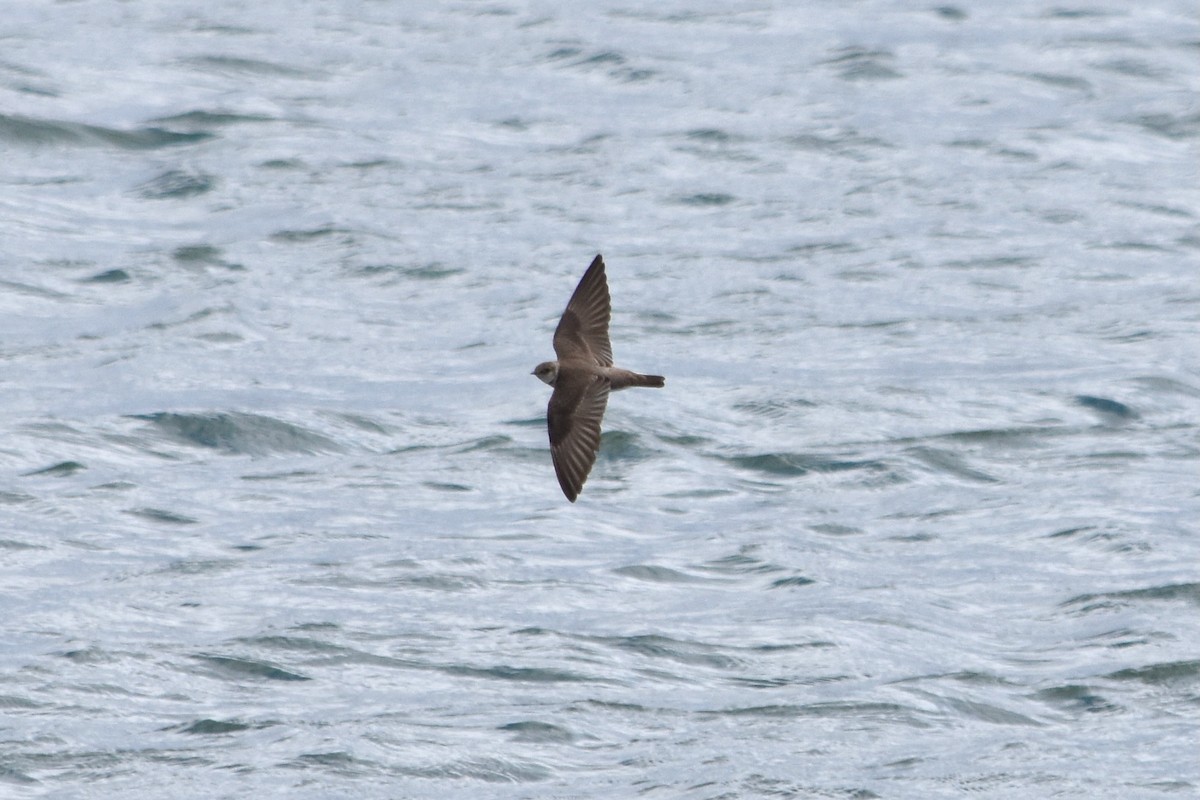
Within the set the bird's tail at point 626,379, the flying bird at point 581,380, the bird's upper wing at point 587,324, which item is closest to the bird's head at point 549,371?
the flying bird at point 581,380

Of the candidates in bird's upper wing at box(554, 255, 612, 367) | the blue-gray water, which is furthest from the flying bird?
the blue-gray water

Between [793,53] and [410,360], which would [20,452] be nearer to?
[410,360]

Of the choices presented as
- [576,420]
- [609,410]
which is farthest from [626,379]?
[609,410]

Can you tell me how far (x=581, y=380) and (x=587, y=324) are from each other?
41 cm

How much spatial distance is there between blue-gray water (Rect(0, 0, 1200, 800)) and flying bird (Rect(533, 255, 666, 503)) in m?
1.57

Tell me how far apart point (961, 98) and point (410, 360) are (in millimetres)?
9018

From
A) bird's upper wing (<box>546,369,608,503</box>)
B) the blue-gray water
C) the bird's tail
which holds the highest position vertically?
the bird's tail

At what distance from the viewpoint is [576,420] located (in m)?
9.40

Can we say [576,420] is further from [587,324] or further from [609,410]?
[609,410]

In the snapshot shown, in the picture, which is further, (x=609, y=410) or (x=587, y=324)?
(x=609, y=410)

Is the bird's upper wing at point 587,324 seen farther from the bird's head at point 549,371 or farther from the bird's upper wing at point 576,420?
the bird's upper wing at point 576,420

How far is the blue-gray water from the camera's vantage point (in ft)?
35.3

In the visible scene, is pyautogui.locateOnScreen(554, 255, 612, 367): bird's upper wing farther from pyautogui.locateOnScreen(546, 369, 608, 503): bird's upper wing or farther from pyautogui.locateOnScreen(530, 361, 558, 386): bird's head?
pyautogui.locateOnScreen(546, 369, 608, 503): bird's upper wing

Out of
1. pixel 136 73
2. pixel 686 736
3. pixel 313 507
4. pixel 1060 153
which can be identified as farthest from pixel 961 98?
pixel 686 736
